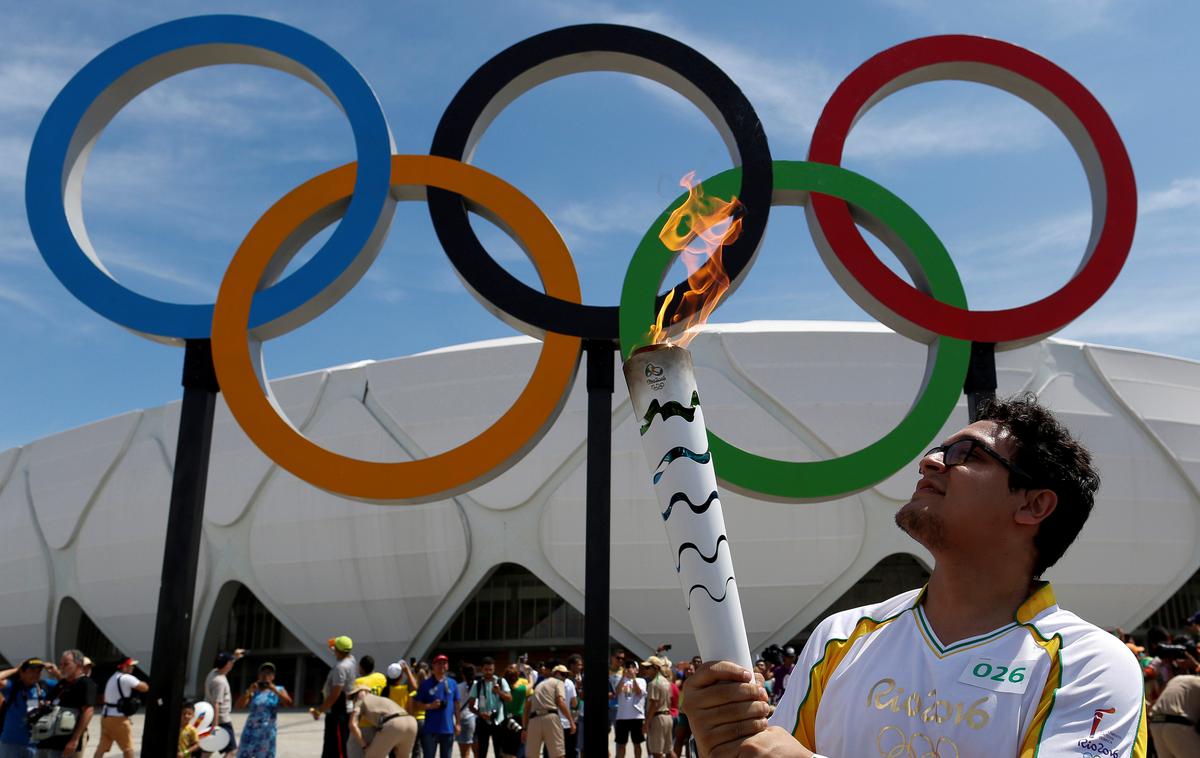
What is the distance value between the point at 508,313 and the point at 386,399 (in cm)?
1712

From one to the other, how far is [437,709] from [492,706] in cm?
174

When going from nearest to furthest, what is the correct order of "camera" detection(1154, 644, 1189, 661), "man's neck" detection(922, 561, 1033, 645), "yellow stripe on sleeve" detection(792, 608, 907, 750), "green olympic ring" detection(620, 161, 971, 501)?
"man's neck" detection(922, 561, 1033, 645)
"yellow stripe on sleeve" detection(792, 608, 907, 750)
"camera" detection(1154, 644, 1189, 661)
"green olympic ring" detection(620, 161, 971, 501)

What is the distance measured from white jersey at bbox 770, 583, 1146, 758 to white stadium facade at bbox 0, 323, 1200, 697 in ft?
67.4

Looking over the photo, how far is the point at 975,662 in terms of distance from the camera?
5.65ft

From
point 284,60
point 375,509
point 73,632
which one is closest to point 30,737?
point 284,60

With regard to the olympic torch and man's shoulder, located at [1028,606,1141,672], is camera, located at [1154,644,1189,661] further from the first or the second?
the olympic torch

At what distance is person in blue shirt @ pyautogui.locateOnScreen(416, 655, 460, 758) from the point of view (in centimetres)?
998

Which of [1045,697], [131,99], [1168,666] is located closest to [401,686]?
[131,99]

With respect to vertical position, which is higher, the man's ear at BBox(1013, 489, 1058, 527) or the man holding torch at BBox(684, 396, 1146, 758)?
the man's ear at BBox(1013, 489, 1058, 527)

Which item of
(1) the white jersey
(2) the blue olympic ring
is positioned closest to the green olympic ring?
(2) the blue olympic ring

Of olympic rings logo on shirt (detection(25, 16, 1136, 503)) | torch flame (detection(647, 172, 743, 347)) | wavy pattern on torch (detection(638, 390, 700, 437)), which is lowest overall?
wavy pattern on torch (detection(638, 390, 700, 437))

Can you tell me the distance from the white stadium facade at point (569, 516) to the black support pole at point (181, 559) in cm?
1457

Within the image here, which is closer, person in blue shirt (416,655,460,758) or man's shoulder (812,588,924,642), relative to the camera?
man's shoulder (812,588,924,642)

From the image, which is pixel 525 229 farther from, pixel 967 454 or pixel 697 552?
pixel 697 552
